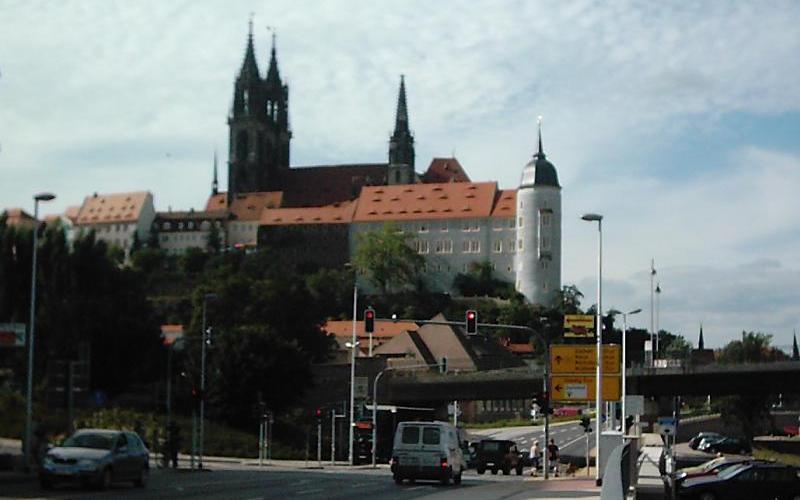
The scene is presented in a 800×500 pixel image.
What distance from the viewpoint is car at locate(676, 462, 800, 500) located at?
39.1 m

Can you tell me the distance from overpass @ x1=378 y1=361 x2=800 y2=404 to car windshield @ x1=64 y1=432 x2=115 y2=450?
64.0m

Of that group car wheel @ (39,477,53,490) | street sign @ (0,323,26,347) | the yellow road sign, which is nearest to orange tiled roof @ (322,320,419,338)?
the yellow road sign

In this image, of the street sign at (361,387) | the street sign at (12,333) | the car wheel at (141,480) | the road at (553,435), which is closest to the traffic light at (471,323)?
the street sign at (12,333)

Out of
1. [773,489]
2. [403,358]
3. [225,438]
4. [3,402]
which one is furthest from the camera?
[403,358]

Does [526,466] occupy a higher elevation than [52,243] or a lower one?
lower

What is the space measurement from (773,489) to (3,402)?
3049 centimetres

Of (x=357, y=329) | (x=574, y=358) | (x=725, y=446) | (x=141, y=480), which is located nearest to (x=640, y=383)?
(x=725, y=446)

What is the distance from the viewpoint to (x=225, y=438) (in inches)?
3415

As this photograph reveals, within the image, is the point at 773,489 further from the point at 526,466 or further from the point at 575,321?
the point at 526,466

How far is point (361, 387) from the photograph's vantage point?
9938 cm

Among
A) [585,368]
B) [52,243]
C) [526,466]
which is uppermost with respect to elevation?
[52,243]

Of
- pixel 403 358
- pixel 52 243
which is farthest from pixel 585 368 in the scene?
pixel 403 358

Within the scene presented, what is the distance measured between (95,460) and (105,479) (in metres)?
0.62

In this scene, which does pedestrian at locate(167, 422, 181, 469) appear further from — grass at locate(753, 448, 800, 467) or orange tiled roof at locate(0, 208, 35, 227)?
grass at locate(753, 448, 800, 467)
